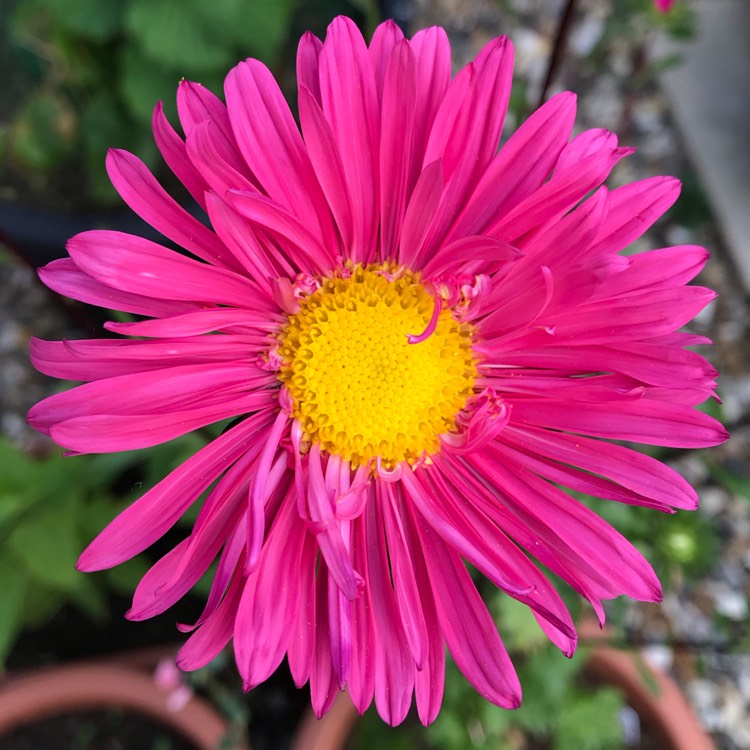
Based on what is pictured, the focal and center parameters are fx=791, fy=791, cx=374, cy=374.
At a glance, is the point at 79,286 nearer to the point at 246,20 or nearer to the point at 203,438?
the point at 203,438

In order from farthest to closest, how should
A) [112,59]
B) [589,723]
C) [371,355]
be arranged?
[112,59], [589,723], [371,355]

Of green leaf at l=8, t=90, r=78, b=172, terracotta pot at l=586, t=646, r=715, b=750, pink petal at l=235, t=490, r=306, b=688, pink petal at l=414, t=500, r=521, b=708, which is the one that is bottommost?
terracotta pot at l=586, t=646, r=715, b=750

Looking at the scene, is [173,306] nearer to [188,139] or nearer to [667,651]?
[188,139]

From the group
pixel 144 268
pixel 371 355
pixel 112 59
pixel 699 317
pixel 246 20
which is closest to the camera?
pixel 144 268

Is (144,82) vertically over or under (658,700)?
over

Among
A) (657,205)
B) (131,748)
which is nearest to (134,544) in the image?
(657,205)

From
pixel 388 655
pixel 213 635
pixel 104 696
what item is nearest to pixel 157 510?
pixel 213 635

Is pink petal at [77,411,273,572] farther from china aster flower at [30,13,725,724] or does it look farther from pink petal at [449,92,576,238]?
pink petal at [449,92,576,238]

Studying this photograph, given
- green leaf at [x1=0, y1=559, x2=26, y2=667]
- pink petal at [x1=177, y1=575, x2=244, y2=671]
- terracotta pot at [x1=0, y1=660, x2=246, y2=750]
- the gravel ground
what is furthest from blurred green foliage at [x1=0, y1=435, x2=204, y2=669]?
the gravel ground
